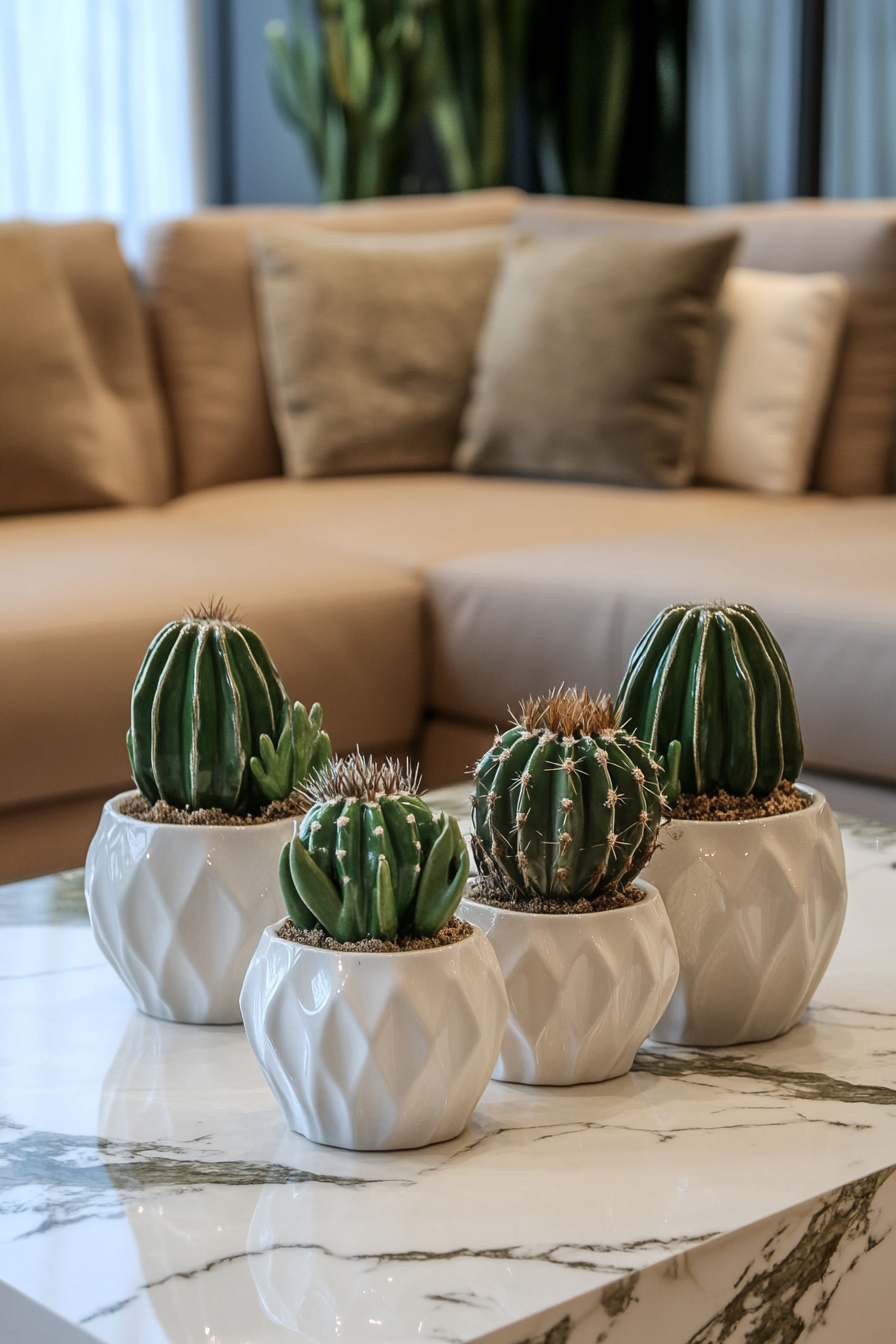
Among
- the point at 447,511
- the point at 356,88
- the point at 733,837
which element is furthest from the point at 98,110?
the point at 733,837

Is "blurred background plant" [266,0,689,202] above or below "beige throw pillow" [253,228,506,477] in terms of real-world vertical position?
above

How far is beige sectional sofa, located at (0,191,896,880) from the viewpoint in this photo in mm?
1691

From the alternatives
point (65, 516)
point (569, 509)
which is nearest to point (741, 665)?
point (569, 509)

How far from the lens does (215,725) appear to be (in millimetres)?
857

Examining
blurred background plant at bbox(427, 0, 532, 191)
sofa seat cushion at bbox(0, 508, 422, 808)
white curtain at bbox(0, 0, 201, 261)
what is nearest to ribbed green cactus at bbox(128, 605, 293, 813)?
sofa seat cushion at bbox(0, 508, 422, 808)

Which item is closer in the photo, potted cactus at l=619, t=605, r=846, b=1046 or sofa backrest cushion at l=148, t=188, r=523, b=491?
potted cactus at l=619, t=605, r=846, b=1046

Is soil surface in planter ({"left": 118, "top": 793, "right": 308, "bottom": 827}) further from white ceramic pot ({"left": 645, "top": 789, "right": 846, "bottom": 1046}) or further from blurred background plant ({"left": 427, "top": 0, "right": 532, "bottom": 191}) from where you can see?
blurred background plant ({"left": 427, "top": 0, "right": 532, "bottom": 191})

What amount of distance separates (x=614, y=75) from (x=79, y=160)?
4.94 feet

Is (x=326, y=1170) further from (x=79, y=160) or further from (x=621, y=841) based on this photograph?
(x=79, y=160)

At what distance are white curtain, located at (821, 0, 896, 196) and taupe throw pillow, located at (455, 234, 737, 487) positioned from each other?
2.08 metres

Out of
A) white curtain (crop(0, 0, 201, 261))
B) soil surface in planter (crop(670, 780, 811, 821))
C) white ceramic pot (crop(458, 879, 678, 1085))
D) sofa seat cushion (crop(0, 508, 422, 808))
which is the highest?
white curtain (crop(0, 0, 201, 261))

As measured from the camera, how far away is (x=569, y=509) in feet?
7.73

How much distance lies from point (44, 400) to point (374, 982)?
1796mm

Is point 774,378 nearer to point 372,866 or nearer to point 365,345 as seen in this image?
point 365,345
